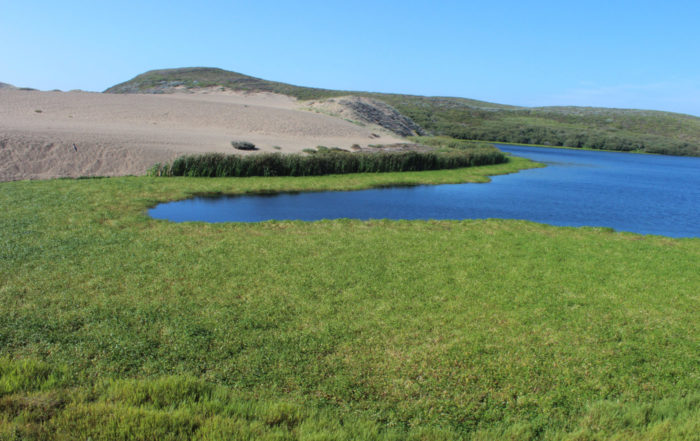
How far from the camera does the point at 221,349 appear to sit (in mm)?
4914

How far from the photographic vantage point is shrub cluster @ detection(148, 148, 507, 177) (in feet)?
63.3

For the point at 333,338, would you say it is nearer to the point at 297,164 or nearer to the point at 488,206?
the point at 488,206

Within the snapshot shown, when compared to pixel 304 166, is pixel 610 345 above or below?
below

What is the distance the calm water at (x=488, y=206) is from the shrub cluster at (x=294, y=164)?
4.20 m

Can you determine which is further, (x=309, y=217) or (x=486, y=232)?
(x=309, y=217)

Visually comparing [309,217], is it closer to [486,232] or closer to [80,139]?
[486,232]

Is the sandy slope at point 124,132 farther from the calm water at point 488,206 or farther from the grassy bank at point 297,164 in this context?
the calm water at point 488,206

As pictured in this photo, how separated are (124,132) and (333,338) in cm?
2578

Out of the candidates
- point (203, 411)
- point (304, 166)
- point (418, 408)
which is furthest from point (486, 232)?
point (304, 166)

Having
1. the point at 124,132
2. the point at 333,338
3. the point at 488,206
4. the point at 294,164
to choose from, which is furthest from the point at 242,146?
the point at 333,338

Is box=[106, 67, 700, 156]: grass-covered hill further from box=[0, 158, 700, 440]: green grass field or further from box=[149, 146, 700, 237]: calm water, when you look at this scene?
box=[0, 158, 700, 440]: green grass field

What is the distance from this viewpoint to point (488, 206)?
1706cm

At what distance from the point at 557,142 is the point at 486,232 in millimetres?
72283

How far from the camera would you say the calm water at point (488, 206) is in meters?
13.5
